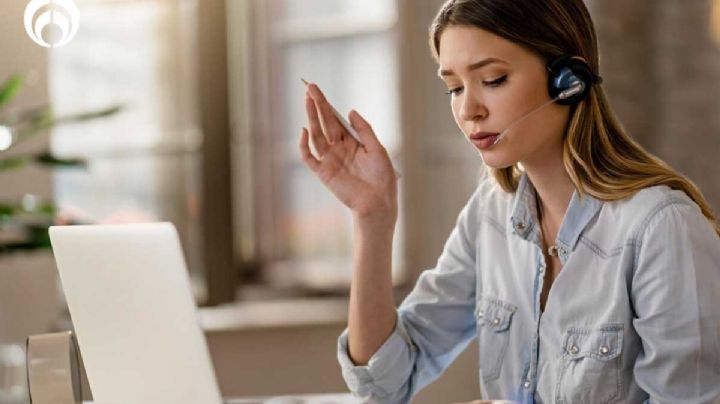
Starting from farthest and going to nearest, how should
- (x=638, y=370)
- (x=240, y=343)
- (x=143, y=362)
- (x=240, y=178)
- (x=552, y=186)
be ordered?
(x=240, y=178), (x=240, y=343), (x=552, y=186), (x=638, y=370), (x=143, y=362)

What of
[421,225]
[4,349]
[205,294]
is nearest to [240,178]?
[205,294]

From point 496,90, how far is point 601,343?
1.01 feet

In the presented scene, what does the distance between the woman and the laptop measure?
270 mm

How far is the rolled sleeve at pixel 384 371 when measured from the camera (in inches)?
49.0

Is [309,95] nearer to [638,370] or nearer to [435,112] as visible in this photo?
[638,370]

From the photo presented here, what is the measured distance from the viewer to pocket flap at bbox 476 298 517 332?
127cm

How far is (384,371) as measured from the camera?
1.25 m

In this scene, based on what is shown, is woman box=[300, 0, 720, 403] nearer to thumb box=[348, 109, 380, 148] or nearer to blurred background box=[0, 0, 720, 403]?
thumb box=[348, 109, 380, 148]

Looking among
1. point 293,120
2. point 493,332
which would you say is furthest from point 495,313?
point 293,120

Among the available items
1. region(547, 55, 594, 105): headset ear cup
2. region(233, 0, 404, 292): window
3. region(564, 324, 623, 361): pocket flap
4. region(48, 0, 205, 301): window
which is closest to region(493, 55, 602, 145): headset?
region(547, 55, 594, 105): headset ear cup

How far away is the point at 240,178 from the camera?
116 inches

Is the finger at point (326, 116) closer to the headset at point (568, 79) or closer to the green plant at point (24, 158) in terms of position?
the headset at point (568, 79)

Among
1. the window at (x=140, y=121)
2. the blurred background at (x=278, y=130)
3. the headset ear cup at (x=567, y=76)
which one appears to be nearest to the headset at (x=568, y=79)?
the headset ear cup at (x=567, y=76)

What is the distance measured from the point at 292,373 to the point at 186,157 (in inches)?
27.5
